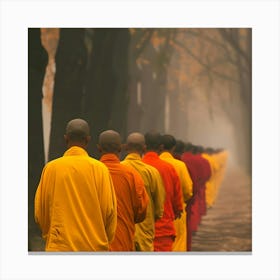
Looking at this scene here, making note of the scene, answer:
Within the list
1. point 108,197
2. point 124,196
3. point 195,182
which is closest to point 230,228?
point 195,182

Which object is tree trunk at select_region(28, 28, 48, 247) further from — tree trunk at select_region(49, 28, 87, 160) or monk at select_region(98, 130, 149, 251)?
monk at select_region(98, 130, 149, 251)

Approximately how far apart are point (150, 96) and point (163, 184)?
17.1ft

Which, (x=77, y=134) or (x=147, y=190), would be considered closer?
(x=77, y=134)

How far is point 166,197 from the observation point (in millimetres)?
11242

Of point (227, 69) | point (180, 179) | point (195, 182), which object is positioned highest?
point (227, 69)

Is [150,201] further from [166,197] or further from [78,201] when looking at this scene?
[78,201]

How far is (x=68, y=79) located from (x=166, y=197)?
3583mm

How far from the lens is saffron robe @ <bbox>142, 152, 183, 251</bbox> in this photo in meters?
11.2

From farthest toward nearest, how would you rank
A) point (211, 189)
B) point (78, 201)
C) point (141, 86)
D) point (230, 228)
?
point (211, 189) → point (141, 86) → point (230, 228) → point (78, 201)

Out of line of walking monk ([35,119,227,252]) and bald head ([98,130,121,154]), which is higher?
bald head ([98,130,121,154])

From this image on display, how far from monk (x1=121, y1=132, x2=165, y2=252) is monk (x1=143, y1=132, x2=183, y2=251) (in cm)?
70

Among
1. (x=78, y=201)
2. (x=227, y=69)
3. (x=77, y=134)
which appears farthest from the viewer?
(x=227, y=69)

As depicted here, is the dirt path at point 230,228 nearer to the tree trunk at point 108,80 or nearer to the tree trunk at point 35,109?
the tree trunk at point 108,80

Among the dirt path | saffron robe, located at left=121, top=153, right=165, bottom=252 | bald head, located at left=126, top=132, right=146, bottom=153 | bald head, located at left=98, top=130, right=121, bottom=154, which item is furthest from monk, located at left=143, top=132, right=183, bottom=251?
bald head, located at left=98, top=130, right=121, bottom=154
